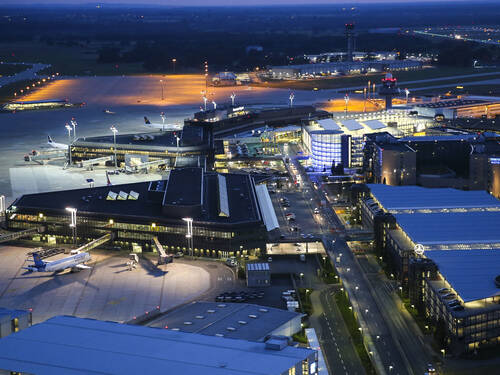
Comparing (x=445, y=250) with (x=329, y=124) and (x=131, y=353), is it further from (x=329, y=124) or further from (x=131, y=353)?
(x=329, y=124)

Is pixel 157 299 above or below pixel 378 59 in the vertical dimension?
below

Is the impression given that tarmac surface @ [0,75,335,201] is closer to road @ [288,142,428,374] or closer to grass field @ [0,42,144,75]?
grass field @ [0,42,144,75]

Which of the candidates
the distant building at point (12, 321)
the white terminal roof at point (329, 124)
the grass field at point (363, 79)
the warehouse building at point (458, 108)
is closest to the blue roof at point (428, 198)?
the white terminal roof at point (329, 124)

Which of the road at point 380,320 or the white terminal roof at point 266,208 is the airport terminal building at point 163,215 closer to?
the white terminal roof at point 266,208

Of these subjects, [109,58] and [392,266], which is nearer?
[392,266]

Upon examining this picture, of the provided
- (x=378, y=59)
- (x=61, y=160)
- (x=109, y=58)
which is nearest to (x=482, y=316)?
(x=61, y=160)

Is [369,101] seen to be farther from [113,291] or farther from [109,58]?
[109,58]
